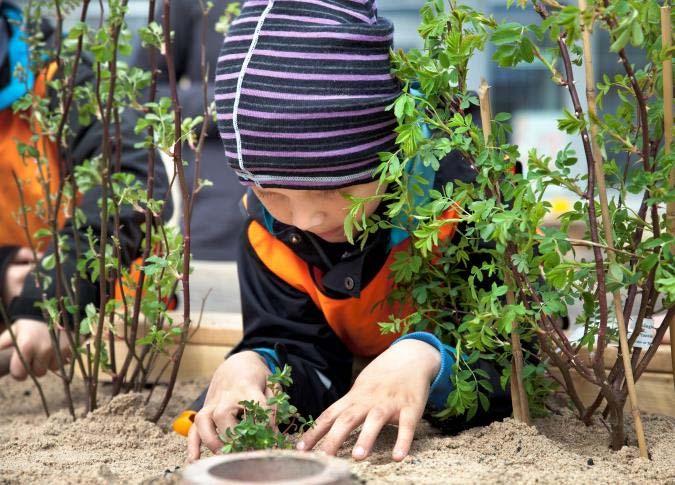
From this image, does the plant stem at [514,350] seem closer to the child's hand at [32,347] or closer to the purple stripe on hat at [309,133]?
the purple stripe on hat at [309,133]

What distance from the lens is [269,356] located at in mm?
1814

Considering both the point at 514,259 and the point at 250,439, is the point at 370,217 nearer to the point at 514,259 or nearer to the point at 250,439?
the point at 514,259

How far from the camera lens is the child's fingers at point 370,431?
1397 millimetres

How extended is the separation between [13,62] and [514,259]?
5.41 ft

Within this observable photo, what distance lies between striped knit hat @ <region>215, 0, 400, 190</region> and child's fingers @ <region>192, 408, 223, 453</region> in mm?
418

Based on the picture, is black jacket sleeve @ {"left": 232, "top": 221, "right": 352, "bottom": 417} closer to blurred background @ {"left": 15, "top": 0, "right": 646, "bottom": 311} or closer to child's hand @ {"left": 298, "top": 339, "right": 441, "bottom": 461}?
child's hand @ {"left": 298, "top": 339, "right": 441, "bottom": 461}

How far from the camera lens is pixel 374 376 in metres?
1.55

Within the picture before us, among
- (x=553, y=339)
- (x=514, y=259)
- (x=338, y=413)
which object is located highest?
(x=514, y=259)

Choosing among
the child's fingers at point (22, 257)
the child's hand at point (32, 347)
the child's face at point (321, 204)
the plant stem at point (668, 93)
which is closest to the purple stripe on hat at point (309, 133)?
the child's face at point (321, 204)

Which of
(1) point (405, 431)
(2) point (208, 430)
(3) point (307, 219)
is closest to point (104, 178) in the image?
(3) point (307, 219)

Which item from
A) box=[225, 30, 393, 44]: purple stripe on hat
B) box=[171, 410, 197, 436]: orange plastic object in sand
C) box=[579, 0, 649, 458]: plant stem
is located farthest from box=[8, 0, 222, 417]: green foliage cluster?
box=[579, 0, 649, 458]: plant stem

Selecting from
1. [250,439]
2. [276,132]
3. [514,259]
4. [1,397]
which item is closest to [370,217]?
[276,132]

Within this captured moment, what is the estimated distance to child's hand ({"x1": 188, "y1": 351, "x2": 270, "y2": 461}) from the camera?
1.52m

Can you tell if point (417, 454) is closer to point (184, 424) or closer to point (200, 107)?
point (184, 424)
